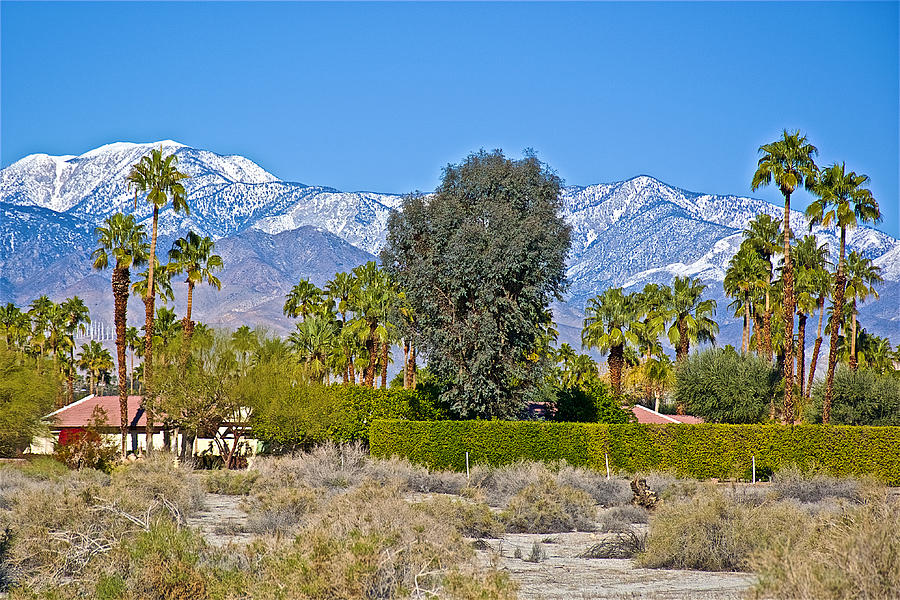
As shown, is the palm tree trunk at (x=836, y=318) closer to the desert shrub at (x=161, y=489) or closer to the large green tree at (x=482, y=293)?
the large green tree at (x=482, y=293)

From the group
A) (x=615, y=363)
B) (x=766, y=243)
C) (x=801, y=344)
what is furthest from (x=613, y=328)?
(x=801, y=344)

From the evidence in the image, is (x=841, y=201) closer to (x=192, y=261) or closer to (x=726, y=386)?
(x=726, y=386)

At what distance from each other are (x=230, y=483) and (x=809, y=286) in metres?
41.3

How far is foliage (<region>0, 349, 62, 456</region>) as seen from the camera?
42812mm

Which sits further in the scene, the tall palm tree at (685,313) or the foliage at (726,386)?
the tall palm tree at (685,313)

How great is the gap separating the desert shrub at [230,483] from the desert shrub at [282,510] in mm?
8817

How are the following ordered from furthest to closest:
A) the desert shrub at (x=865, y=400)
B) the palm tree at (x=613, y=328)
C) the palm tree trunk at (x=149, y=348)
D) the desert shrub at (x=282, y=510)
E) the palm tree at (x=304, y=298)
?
the palm tree at (x=304, y=298)
the palm tree at (x=613, y=328)
the desert shrub at (x=865, y=400)
the palm tree trunk at (x=149, y=348)
the desert shrub at (x=282, y=510)

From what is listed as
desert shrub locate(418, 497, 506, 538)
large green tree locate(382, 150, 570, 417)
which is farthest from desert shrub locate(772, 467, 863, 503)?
large green tree locate(382, 150, 570, 417)

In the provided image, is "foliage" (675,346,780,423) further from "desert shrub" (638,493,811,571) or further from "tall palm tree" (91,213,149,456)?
"desert shrub" (638,493,811,571)

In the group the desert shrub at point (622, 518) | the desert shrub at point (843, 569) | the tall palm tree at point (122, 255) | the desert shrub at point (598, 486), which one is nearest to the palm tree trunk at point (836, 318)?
the desert shrub at point (598, 486)

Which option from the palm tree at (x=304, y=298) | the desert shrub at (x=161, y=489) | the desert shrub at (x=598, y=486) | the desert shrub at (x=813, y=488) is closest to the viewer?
the desert shrub at (x=161, y=489)

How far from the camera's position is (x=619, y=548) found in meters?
16.9

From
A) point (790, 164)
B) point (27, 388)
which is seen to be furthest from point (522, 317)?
point (27, 388)

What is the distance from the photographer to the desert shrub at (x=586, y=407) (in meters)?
47.5
